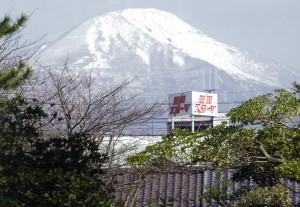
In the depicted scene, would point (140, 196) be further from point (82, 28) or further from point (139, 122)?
point (82, 28)

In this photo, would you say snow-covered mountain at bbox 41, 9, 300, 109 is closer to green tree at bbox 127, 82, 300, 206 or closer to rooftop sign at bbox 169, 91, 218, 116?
rooftop sign at bbox 169, 91, 218, 116

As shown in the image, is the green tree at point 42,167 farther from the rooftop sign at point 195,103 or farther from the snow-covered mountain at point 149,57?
the snow-covered mountain at point 149,57

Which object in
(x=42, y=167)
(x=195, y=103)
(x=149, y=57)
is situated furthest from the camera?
(x=149, y=57)

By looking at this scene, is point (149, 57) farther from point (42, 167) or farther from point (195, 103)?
point (42, 167)

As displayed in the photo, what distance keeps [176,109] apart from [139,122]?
30840 mm

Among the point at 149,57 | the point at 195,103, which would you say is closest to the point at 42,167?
the point at 195,103

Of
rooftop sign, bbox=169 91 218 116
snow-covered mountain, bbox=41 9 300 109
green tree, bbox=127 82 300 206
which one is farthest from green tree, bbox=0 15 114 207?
snow-covered mountain, bbox=41 9 300 109

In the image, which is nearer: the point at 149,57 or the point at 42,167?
the point at 42,167

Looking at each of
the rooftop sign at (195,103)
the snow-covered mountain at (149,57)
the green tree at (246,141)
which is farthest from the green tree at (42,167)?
the snow-covered mountain at (149,57)

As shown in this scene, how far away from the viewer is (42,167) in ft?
27.0

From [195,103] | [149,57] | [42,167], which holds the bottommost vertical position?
[149,57]

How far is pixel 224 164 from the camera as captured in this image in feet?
27.5

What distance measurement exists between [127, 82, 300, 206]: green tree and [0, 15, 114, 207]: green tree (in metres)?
0.65

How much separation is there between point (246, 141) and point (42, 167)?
2.23m
